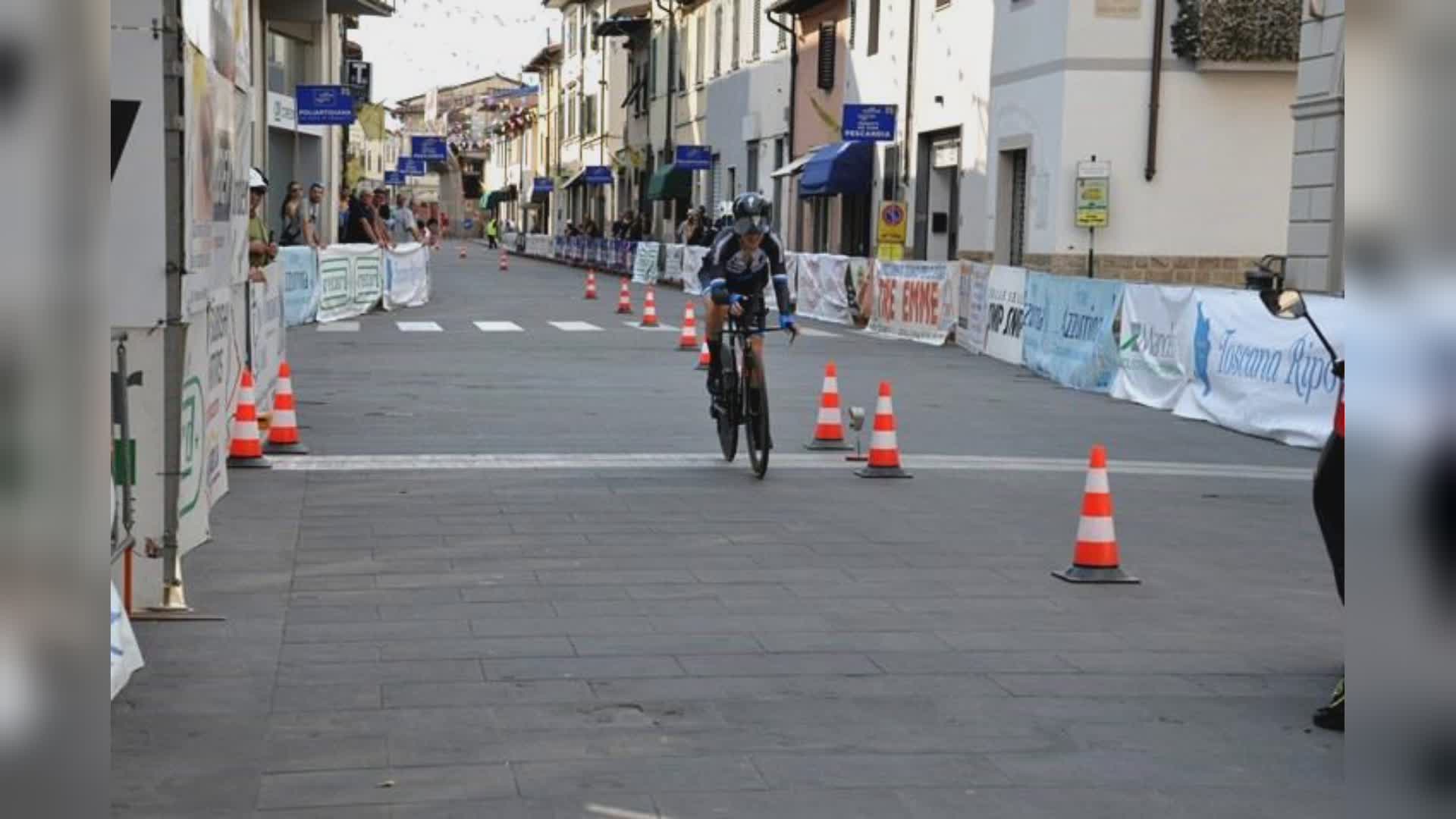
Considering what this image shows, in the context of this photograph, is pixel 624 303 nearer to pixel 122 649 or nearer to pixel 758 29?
pixel 758 29

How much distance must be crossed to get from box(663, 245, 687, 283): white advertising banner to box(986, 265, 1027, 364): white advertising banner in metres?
20.3

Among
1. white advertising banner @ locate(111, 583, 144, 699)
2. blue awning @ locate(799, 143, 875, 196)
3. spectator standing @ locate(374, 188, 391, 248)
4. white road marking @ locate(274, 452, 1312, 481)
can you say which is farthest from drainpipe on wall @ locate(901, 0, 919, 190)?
white advertising banner @ locate(111, 583, 144, 699)

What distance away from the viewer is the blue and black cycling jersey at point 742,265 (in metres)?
12.4

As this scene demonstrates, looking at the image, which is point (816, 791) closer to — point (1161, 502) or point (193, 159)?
point (193, 159)

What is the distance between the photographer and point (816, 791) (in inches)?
201

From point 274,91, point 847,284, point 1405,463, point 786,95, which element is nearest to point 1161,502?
point 1405,463

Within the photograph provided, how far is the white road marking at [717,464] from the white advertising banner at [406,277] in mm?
19637

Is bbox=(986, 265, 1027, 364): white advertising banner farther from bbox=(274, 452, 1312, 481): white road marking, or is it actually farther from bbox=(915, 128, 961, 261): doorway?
bbox=(274, 452, 1312, 481): white road marking

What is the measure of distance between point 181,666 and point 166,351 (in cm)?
150

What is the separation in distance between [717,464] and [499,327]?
15.3 m

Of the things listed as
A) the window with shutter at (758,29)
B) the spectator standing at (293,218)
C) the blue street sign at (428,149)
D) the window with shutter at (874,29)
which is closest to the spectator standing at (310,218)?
the spectator standing at (293,218)

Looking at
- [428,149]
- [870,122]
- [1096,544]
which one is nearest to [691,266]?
[870,122]

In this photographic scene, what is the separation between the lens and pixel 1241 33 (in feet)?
86.8

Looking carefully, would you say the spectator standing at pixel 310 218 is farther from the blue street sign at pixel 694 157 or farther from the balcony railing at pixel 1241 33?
the blue street sign at pixel 694 157
